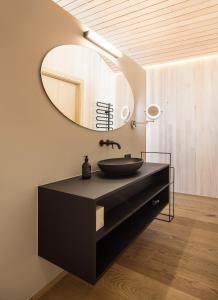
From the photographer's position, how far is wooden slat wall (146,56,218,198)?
10.6 feet

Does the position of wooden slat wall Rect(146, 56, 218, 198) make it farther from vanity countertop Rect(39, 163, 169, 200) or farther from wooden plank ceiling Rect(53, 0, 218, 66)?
vanity countertop Rect(39, 163, 169, 200)

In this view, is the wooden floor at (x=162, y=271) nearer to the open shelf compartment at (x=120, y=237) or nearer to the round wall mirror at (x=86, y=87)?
the open shelf compartment at (x=120, y=237)

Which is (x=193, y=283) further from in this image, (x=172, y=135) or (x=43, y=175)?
(x=172, y=135)

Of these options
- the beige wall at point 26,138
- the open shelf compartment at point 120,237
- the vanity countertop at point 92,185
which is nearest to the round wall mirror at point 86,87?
the beige wall at point 26,138

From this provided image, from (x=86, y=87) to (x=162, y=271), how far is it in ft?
5.49

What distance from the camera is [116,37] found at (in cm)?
255

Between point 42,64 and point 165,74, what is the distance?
2.81m

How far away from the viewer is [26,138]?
1220mm

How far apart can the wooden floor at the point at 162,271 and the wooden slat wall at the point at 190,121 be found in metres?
1.22

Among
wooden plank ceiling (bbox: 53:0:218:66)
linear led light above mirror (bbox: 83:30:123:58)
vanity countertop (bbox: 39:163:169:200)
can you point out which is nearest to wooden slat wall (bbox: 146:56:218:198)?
wooden plank ceiling (bbox: 53:0:218:66)

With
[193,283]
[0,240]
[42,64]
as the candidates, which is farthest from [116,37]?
[193,283]

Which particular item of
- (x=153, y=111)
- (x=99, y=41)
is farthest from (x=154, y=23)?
(x=153, y=111)

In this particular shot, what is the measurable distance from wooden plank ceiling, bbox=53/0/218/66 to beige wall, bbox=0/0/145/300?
29.7 inches

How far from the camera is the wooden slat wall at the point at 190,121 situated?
127 inches
